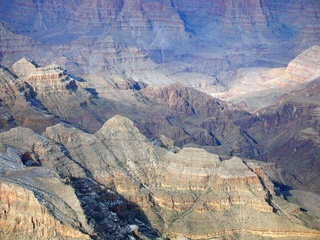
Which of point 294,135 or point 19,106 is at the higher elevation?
point 19,106

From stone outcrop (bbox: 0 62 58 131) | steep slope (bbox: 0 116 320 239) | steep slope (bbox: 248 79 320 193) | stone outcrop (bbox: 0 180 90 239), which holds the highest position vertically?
stone outcrop (bbox: 0 180 90 239)

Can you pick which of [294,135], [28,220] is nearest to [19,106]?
[294,135]

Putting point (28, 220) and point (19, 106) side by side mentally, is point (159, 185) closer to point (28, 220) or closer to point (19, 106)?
point (28, 220)

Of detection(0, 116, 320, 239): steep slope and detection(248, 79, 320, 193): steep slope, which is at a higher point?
detection(0, 116, 320, 239): steep slope

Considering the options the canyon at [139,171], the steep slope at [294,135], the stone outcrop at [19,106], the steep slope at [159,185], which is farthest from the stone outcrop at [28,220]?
the steep slope at [294,135]

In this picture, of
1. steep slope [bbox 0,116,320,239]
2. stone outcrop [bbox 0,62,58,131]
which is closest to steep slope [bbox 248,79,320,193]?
Result: steep slope [bbox 0,116,320,239]

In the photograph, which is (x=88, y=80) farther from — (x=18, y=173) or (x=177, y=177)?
(x=18, y=173)

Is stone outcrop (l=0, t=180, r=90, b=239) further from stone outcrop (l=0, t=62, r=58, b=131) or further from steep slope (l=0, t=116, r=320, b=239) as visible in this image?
stone outcrop (l=0, t=62, r=58, b=131)

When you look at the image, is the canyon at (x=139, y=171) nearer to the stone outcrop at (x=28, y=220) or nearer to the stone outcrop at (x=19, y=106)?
the stone outcrop at (x=28, y=220)

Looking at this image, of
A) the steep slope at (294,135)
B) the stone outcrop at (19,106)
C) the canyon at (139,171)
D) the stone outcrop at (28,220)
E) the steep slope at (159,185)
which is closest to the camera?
the stone outcrop at (28,220)

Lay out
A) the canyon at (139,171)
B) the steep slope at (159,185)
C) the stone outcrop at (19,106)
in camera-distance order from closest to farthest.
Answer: the canyon at (139,171) → the steep slope at (159,185) → the stone outcrop at (19,106)

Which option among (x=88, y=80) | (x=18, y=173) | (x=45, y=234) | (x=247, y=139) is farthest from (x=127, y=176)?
(x=88, y=80)
